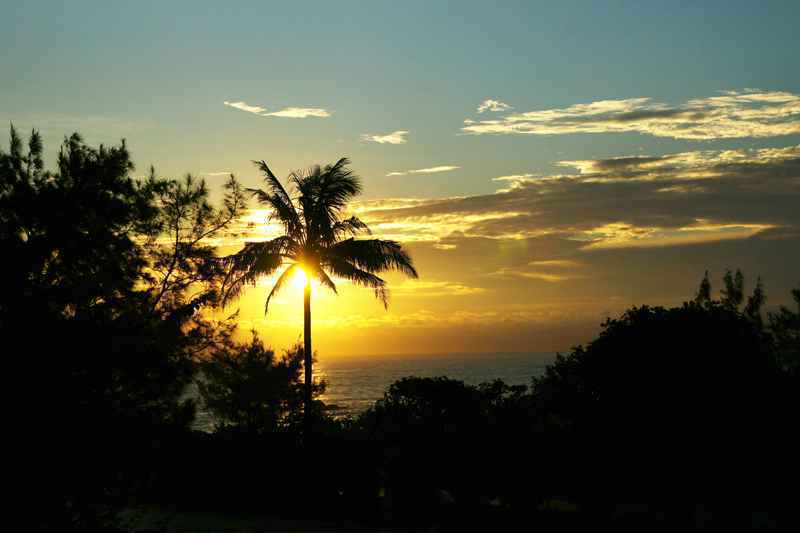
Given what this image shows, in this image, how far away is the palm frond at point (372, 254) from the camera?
32406 mm

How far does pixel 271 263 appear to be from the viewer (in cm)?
3228

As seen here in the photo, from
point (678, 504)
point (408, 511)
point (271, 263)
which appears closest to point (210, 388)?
point (271, 263)

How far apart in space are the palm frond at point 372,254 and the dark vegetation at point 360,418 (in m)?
5.05

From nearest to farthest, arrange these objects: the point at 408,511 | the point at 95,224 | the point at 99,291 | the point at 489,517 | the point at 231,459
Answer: the point at 99,291 → the point at 95,224 → the point at 489,517 → the point at 408,511 → the point at 231,459

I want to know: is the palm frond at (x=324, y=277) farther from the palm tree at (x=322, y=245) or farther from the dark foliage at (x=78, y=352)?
the dark foliage at (x=78, y=352)

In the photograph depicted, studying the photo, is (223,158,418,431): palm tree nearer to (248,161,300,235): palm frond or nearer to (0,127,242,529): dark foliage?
(248,161,300,235): palm frond

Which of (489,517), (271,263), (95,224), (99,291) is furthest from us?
(271,263)

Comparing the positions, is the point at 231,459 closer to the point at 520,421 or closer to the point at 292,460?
the point at 292,460

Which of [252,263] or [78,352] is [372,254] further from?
[78,352]

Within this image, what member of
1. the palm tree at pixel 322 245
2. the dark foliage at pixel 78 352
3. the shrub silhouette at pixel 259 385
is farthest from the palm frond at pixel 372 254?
the shrub silhouette at pixel 259 385

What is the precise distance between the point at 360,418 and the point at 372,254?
7063 mm

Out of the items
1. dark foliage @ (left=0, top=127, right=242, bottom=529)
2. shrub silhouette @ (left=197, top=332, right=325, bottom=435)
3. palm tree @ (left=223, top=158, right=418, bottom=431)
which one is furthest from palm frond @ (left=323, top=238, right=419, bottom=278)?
shrub silhouette @ (left=197, top=332, right=325, bottom=435)

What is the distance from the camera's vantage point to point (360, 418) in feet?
107

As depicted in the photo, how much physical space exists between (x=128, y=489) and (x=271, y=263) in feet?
66.7
